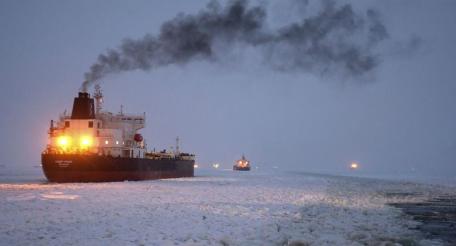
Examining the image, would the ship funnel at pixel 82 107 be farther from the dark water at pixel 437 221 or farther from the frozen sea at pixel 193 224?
the dark water at pixel 437 221

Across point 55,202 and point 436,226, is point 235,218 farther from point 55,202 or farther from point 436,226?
point 55,202

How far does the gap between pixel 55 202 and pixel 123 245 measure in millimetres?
9496

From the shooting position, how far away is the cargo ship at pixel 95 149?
3891cm

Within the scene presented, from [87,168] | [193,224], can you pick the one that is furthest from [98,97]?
[193,224]

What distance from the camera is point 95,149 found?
144ft

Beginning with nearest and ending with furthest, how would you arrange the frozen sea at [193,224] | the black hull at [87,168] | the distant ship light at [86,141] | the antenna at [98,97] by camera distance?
the frozen sea at [193,224] → the black hull at [87,168] → the distant ship light at [86,141] → the antenna at [98,97]

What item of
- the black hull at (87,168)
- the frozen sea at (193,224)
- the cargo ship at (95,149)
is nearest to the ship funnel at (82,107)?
the cargo ship at (95,149)

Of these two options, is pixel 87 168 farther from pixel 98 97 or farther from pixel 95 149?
pixel 98 97

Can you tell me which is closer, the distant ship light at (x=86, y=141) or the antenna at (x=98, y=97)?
the distant ship light at (x=86, y=141)

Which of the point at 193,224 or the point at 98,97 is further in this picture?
the point at 98,97

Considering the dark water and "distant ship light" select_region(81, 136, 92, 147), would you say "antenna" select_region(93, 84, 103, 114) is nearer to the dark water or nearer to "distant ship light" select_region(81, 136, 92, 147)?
"distant ship light" select_region(81, 136, 92, 147)

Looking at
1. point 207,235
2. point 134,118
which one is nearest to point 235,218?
point 207,235

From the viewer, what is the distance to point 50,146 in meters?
43.7

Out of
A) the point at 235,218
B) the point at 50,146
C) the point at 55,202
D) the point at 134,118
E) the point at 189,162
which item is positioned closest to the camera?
the point at 235,218
